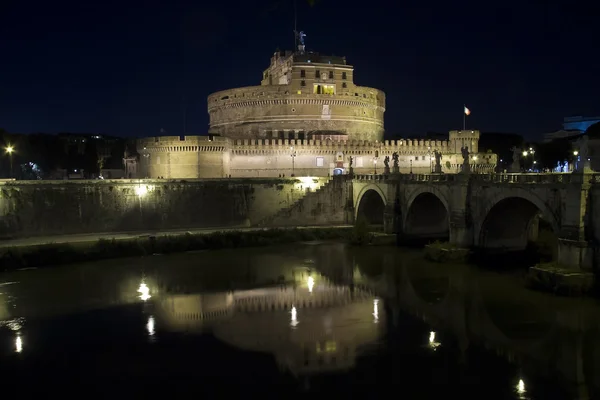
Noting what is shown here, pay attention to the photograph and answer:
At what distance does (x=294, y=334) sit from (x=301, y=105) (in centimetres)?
3646

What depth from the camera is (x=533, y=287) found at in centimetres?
1962

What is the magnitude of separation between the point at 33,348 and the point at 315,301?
950 cm

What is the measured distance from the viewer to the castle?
1671 inches

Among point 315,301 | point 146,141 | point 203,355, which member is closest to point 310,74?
point 146,141

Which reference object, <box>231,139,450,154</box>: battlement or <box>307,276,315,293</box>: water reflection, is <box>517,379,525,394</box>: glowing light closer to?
<box>307,276,315,293</box>: water reflection

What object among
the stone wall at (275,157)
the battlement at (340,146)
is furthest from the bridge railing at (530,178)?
the battlement at (340,146)

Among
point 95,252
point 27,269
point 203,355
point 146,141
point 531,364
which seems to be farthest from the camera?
point 146,141

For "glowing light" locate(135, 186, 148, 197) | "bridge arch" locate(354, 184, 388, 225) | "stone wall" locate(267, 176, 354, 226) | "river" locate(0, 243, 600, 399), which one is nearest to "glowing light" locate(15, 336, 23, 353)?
"river" locate(0, 243, 600, 399)

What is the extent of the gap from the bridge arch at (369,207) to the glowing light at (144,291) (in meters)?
17.8

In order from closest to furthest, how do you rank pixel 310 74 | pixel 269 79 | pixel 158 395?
pixel 158 395
pixel 310 74
pixel 269 79

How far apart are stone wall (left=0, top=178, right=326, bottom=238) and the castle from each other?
6.12 meters

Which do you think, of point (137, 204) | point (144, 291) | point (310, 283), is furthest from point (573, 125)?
point (144, 291)

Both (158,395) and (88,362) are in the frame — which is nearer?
(158,395)

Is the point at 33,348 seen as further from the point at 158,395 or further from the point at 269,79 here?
the point at 269,79
